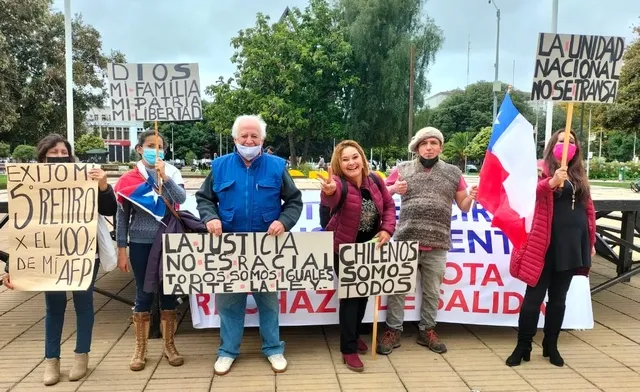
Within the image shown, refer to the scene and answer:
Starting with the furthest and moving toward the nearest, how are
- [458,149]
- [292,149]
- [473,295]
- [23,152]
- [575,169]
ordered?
[458,149], [23,152], [292,149], [473,295], [575,169]

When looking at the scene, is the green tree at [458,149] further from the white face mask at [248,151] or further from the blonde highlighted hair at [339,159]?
the white face mask at [248,151]

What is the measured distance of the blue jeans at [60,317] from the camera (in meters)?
3.47

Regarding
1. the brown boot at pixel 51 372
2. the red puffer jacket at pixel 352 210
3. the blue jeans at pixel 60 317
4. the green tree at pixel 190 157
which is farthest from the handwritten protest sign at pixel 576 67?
the green tree at pixel 190 157

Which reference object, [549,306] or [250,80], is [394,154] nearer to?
[250,80]

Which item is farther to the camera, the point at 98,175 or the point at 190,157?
the point at 190,157

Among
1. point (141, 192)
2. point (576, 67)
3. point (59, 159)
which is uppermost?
point (576, 67)

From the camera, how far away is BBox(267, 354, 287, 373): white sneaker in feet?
12.3

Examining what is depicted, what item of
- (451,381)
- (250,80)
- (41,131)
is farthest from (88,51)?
(451,381)

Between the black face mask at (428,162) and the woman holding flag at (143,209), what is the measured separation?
6.17 feet

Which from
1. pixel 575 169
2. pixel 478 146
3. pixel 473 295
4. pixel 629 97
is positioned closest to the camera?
pixel 575 169

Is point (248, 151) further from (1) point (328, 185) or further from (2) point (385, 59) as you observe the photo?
(2) point (385, 59)

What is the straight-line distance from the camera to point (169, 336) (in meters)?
3.84

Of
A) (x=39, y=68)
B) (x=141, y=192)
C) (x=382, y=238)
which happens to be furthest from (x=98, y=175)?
(x=39, y=68)

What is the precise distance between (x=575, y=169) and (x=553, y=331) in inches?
49.7
